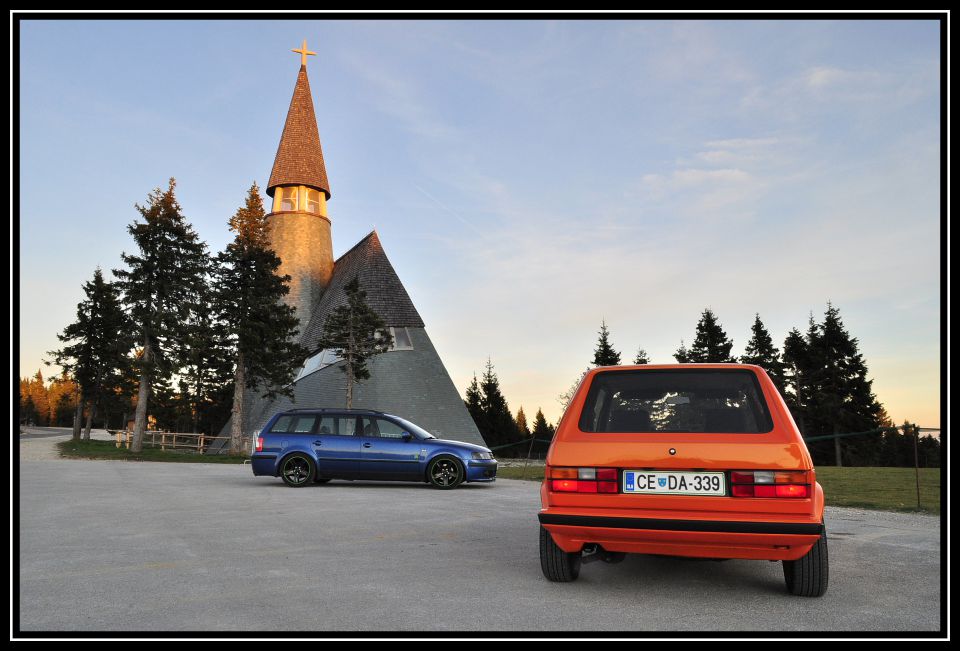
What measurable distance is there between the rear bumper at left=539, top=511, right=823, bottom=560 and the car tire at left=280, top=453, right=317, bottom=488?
378 inches

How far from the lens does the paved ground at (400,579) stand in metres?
3.96

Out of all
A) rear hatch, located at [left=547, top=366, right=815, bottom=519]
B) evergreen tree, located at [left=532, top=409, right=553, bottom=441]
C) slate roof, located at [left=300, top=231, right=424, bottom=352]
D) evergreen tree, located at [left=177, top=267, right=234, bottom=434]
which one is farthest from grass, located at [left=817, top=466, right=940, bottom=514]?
evergreen tree, located at [left=532, top=409, right=553, bottom=441]

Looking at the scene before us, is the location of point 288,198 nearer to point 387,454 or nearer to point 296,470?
point 296,470

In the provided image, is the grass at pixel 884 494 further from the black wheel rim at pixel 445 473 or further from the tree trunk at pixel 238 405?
the tree trunk at pixel 238 405

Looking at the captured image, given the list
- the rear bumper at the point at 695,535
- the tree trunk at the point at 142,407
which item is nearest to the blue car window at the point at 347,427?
the rear bumper at the point at 695,535

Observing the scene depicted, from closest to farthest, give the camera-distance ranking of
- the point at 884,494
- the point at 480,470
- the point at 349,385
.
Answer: the point at 884,494 < the point at 480,470 < the point at 349,385

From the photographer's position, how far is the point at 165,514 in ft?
29.1

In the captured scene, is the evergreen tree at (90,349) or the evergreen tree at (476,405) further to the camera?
the evergreen tree at (476,405)

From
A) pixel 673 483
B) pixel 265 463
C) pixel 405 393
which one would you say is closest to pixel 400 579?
pixel 673 483

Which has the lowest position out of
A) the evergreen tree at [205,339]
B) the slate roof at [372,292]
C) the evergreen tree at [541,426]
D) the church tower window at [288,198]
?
the evergreen tree at [541,426]

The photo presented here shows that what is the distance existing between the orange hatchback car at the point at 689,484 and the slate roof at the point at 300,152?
40195 mm

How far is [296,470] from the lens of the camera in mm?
13430

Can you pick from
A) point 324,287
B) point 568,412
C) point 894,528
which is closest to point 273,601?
point 568,412

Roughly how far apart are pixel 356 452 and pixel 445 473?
70.8 inches
